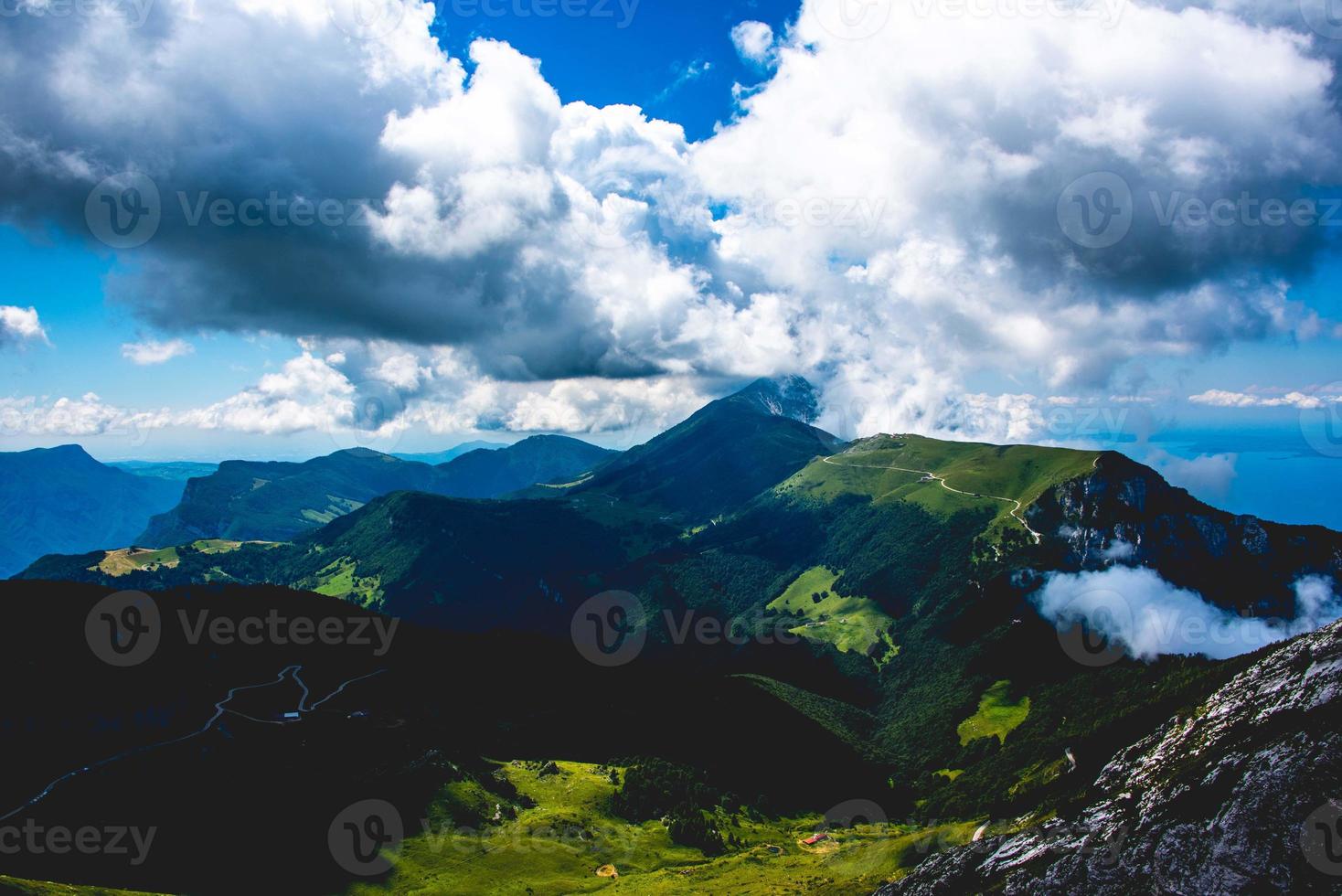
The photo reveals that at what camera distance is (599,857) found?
5512 inches

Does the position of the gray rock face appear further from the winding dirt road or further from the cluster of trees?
the winding dirt road

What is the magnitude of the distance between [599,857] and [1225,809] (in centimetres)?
12394

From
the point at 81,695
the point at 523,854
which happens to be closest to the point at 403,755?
the point at 523,854

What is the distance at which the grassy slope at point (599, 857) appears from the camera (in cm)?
11875

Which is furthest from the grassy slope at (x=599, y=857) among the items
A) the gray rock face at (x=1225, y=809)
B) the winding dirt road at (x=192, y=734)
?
the winding dirt road at (x=192, y=734)

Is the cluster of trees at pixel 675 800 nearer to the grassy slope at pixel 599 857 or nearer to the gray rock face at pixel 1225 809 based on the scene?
the grassy slope at pixel 599 857

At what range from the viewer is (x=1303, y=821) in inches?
1820

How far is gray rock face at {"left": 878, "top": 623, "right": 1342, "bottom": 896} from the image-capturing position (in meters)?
46.4

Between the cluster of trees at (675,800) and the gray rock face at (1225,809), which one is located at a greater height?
the gray rock face at (1225,809)

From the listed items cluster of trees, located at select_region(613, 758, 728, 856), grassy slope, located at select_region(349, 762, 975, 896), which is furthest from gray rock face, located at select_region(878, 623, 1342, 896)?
cluster of trees, located at select_region(613, 758, 728, 856)

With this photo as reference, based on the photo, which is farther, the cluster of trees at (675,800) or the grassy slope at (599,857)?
the cluster of trees at (675,800)

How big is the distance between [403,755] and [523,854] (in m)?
47.9

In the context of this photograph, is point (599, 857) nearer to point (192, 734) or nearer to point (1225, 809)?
point (192, 734)

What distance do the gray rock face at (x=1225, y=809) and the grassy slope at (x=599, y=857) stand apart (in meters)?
54.4
